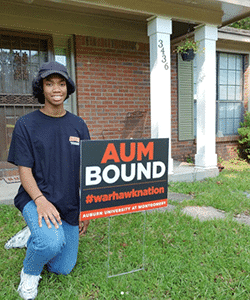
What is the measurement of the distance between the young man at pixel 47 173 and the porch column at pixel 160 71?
2.74 metres

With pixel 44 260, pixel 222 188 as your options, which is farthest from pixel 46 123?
pixel 222 188

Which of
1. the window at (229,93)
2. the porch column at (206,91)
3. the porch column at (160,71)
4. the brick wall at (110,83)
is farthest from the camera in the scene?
the window at (229,93)

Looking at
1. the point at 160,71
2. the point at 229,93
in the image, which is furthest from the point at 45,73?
the point at 229,93

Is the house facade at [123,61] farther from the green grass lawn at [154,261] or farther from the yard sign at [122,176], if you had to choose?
the yard sign at [122,176]

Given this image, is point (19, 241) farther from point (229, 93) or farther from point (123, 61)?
point (229, 93)

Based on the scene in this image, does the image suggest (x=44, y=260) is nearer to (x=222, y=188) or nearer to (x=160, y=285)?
(x=160, y=285)

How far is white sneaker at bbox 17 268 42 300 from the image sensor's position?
1.92m

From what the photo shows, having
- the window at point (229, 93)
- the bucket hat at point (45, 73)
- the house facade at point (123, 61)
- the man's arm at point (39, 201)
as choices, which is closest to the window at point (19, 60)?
the house facade at point (123, 61)

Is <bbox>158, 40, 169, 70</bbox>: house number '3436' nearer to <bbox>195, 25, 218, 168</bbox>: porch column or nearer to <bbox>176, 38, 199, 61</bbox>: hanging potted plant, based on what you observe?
<bbox>176, 38, 199, 61</bbox>: hanging potted plant

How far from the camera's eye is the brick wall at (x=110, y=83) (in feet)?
18.2

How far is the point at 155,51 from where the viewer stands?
4.66m

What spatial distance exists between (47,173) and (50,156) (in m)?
0.13

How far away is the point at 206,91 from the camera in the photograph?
5230 mm

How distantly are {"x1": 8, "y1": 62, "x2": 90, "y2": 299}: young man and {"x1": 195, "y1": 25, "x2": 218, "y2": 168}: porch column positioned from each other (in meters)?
3.66
